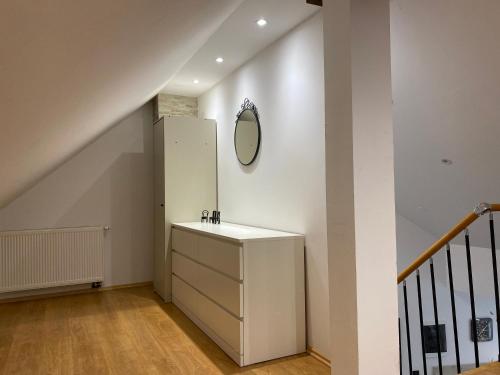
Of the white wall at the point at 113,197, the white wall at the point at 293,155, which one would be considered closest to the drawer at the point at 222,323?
the white wall at the point at 293,155

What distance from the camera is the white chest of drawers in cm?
264

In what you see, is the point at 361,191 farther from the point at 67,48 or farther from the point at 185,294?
the point at 185,294

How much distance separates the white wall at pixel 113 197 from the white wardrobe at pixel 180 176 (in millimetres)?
582

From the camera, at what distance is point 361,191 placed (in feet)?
5.16

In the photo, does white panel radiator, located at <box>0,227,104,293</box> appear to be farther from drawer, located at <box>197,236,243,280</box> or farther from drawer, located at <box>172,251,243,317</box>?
drawer, located at <box>197,236,243,280</box>

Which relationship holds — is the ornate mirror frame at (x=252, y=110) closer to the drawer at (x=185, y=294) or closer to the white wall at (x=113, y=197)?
the drawer at (x=185, y=294)

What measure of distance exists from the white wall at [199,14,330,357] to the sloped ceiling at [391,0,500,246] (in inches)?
25.1

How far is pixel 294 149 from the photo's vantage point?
9.76ft

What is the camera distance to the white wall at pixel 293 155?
8.87ft

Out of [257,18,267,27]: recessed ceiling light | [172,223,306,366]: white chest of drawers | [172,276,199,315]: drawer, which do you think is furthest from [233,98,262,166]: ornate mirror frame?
[172,276,199,315]: drawer

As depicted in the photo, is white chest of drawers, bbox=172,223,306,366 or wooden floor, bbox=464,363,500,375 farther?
white chest of drawers, bbox=172,223,306,366

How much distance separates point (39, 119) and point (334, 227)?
4.37 feet

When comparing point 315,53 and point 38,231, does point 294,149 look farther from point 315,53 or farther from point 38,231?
point 38,231

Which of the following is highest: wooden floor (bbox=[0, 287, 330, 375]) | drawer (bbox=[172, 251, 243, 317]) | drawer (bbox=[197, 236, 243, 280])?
drawer (bbox=[197, 236, 243, 280])
